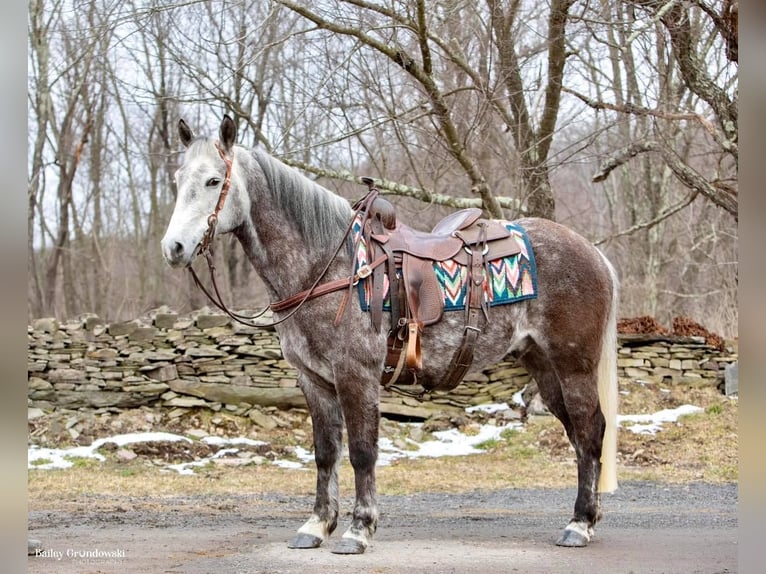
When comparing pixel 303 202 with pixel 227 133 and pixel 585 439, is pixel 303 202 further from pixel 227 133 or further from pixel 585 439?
pixel 585 439

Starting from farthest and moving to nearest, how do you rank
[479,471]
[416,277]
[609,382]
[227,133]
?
[479,471] → [609,382] → [416,277] → [227,133]

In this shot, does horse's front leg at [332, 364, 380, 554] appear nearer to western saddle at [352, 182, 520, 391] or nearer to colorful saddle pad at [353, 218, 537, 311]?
western saddle at [352, 182, 520, 391]

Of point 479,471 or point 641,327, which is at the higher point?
point 641,327

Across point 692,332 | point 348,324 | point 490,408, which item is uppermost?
point 348,324

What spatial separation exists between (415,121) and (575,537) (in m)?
4.92

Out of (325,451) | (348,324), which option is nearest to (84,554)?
(325,451)

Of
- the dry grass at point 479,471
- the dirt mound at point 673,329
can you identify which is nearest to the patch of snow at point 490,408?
the dry grass at point 479,471

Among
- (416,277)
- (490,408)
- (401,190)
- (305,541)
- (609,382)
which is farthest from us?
(490,408)

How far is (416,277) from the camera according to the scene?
4613 mm

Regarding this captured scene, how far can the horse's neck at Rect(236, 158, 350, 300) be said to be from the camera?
4.50 meters

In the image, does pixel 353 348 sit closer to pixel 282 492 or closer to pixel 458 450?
pixel 282 492

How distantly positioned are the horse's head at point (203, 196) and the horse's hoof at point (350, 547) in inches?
68.0
